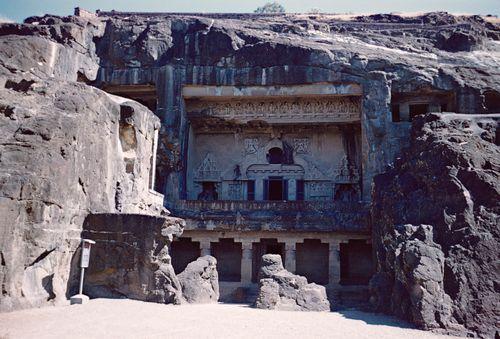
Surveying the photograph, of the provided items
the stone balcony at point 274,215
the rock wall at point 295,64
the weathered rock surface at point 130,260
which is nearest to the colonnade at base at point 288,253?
the stone balcony at point 274,215

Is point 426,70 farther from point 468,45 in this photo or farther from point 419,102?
point 468,45

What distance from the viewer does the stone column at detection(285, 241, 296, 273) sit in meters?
21.8

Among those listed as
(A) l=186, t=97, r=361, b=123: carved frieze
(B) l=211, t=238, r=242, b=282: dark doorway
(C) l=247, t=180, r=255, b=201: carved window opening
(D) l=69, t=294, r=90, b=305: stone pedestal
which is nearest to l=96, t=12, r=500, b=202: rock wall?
(A) l=186, t=97, r=361, b=123: carved frieze

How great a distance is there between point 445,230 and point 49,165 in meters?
9.00

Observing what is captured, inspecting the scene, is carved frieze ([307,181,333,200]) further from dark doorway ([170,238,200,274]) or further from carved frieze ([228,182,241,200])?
dark doorway ([170,238,200,274])

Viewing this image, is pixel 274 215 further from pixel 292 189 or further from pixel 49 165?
pixel 49 165

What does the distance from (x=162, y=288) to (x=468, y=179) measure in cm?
802

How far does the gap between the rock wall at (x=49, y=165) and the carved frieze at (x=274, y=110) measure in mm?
13458

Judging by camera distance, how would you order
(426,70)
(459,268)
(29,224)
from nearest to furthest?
(29,224), (459,268), (426,70)

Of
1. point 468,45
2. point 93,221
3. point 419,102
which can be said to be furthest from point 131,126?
point 468,45

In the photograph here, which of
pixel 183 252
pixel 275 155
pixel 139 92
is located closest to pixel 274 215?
pixel 183 252

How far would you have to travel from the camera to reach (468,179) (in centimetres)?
1223

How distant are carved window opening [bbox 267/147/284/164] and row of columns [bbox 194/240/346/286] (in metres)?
7.94

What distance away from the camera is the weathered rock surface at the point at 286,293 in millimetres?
12492
